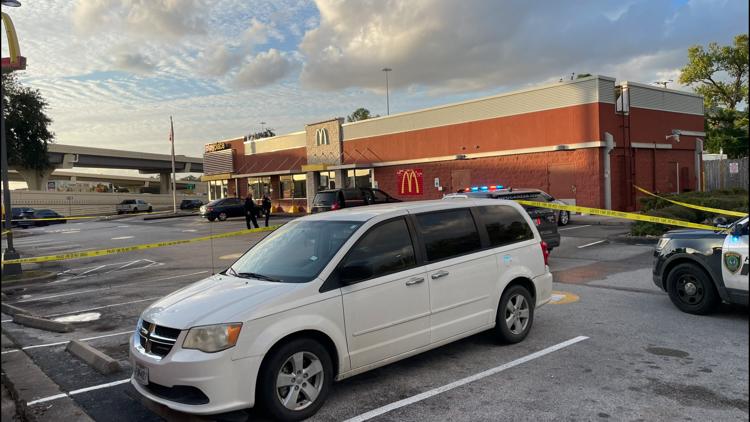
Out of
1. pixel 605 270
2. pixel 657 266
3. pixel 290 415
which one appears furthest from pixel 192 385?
pixel 605 270

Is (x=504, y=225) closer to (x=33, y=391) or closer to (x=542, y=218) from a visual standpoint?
(x=33, y=391)

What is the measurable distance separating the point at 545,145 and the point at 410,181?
9.91m

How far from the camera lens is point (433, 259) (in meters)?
5.26

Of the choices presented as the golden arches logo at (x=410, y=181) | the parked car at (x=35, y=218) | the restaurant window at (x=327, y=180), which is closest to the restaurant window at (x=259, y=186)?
the restaurant window at (x=327, y=180)

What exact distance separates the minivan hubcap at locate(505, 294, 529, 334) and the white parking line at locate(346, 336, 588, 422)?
40 cm

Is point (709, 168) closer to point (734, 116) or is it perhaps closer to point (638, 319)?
point (734, 116)

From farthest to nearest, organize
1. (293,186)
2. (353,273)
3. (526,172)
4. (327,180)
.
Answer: (293,186) < (327,180) < (526,172) < (353,273)

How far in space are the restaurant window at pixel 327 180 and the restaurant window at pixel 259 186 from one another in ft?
24.6

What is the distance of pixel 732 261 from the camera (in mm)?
6285

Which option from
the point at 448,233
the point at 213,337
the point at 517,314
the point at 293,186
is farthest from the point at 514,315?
the point at 293,186

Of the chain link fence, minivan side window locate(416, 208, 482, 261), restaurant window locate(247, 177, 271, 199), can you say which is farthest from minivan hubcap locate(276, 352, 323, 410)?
restaurant window locate(247, 177, 271, 199)

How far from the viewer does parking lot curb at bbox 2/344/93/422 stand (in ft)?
14.4

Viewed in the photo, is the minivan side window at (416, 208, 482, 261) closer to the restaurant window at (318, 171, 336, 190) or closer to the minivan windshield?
the minivan windshield

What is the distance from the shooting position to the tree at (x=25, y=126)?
1695 inches
